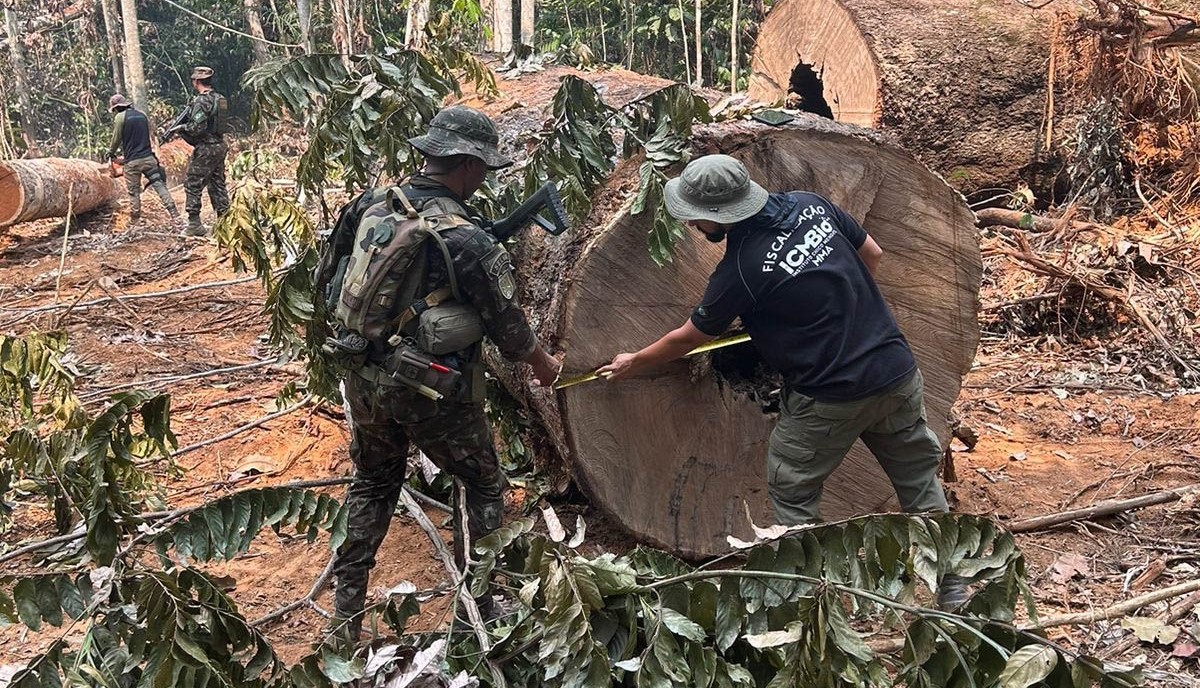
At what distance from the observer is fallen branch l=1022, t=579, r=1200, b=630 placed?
2.92 metres

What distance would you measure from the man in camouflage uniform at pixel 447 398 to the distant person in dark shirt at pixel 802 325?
446mm

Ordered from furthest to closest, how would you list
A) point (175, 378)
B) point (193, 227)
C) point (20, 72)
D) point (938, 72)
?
point (20, 72) < point (193, 227) < point (938, 72) < point (175, 378)

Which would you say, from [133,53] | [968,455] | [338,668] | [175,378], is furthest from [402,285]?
[133,53]

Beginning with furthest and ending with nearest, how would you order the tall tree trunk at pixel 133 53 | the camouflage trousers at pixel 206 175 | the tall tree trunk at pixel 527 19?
the tall tree trunk at pixel 133 53 < the tall tree trunk at pixel 527 19 < the camouflage trousers at pixel 206 175

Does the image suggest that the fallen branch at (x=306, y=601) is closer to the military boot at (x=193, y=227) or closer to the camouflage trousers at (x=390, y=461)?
the camouflage trousers at (x=390, y=461)

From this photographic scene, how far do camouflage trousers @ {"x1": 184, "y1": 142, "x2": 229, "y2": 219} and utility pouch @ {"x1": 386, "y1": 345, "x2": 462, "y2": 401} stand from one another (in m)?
7.51

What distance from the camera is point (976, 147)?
7.82 metres

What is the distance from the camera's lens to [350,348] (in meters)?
3.12

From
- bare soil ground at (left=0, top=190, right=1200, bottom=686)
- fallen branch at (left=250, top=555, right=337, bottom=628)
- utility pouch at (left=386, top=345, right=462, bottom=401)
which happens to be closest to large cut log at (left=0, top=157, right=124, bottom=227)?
bare soil ground at (left=0, top=190, right=1200, bottom=686)

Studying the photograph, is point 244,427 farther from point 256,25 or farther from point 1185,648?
point 256,25

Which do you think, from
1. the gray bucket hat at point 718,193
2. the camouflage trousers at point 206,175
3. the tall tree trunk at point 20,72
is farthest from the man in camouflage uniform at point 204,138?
the gray bucket hat at point 718,193

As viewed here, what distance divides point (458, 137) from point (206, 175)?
25.6 feet

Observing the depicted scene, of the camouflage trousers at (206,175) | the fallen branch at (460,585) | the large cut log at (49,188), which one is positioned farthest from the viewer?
the camouflage trousers at (206,175)

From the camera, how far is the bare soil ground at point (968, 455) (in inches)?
139
